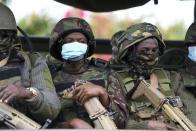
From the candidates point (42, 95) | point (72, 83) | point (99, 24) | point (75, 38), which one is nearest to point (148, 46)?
point (75, 38)

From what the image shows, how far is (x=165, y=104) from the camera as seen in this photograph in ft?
11.8

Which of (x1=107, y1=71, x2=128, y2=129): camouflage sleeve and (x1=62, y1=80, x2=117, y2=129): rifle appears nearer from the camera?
(x1=62, y1=80, x2=117, y2=129): rifle

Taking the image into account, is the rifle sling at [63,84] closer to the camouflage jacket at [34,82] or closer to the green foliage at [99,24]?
the camouflage jacket at [34,82]

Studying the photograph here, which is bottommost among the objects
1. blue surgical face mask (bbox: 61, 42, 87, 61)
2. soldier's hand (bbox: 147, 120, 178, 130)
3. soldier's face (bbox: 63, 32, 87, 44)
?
soldier's hand (bbox: 147, 120, 178, 130)

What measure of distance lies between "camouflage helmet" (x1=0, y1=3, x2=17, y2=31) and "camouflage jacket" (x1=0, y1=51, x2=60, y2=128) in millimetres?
225

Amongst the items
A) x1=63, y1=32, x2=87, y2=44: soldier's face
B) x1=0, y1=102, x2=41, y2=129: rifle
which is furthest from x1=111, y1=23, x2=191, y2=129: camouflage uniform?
x1=0, y1=102, x2=41, y2=129: rifle

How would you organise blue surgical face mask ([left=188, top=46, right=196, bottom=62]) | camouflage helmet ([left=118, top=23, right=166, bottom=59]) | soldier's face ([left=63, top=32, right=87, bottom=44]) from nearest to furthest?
1. soldier's face ([left=63, top=32, right=87, bottom=44])
2. camouflage helmet ([left=118, top=23, right=166, bottom=59])
3. blue surgical face mask ([left=188, top=46, right=196, bottom=62])

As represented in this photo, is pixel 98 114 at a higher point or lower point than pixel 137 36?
lower

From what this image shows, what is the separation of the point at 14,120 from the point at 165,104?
1244 millimetres

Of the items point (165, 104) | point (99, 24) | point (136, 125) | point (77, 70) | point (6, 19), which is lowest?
point (99, 24)

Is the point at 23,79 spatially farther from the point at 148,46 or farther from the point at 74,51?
the point at 148,46

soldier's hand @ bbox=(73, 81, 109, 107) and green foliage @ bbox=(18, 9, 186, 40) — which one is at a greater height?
soldier's hand @ bbox=(73, 81, 109, 107)

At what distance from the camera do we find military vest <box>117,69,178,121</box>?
12.8 feet

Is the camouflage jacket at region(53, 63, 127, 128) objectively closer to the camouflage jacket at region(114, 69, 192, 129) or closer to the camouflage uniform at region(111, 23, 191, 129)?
the camouflage jacket at region(114, 69, 192, 129)
